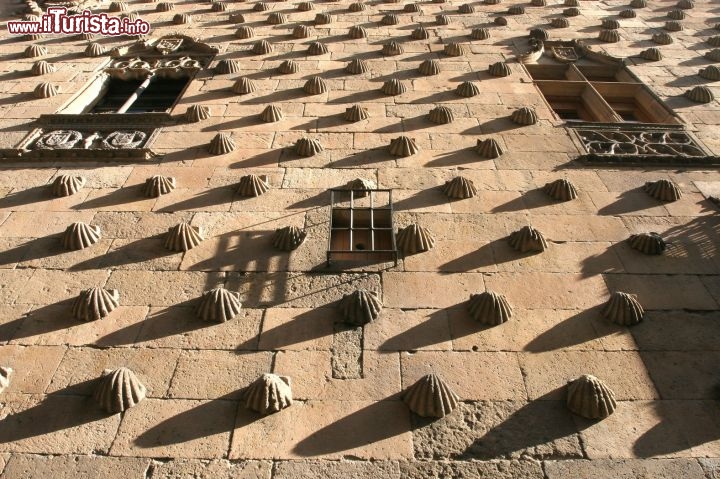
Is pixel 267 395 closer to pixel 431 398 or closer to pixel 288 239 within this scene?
pixel 431 398

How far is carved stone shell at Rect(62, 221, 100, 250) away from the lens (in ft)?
26.7

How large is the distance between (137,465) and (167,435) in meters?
0.42

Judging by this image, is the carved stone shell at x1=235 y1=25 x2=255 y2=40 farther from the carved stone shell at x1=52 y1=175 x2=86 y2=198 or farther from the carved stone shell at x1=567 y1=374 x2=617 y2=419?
the carved stone shell at x1=567 y1=374 x2=617 y2=419

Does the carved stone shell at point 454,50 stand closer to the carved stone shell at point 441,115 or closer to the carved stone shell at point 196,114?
the carved stone shell at point 441,115

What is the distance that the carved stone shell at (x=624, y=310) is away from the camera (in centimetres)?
696

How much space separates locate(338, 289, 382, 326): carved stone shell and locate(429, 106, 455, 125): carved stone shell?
582 cm

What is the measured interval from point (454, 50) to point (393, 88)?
3287 millimetres

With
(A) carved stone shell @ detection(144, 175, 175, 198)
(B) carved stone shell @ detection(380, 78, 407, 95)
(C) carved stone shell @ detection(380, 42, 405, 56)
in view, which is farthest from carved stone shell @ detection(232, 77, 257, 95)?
(C) carved stone shell @ detection(380, 42, 405, 56)

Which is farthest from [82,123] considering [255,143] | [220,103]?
[255,143]

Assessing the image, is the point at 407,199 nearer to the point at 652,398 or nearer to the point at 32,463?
the point at 652,398

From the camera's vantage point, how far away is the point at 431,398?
19.2ft

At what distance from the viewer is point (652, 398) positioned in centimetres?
612

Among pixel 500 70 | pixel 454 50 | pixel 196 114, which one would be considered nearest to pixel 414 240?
pixel 196 114

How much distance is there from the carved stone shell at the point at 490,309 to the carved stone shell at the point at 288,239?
10.2ft
